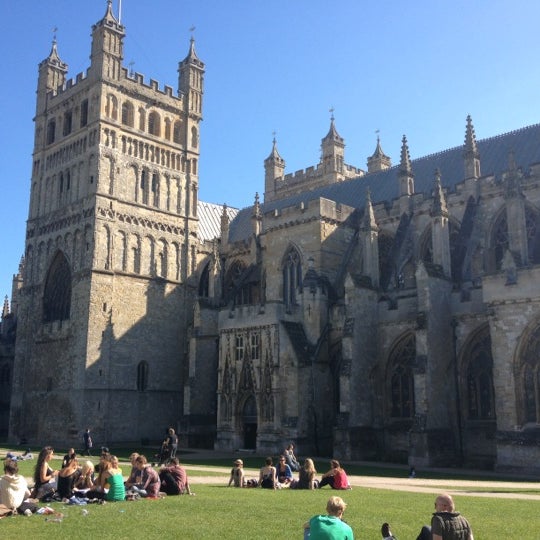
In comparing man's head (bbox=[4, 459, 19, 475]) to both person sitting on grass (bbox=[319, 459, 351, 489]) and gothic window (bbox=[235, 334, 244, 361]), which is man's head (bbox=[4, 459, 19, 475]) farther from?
gothic window (bbox=[235, 334, 244, 361])

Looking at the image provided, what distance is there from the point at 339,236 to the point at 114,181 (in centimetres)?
1605

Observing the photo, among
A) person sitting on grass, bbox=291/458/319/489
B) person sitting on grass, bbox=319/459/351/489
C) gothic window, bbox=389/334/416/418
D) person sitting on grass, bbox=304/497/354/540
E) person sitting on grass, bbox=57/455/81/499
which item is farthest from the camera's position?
gothic window, bbox=389/334/416/418

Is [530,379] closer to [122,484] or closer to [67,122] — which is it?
[122,484]

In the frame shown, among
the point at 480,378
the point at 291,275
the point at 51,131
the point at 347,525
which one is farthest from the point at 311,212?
the point at 347,525

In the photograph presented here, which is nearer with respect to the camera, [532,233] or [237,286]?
[532,233]

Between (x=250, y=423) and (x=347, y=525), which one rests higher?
(x=250, y=423)

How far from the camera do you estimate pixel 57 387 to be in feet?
145

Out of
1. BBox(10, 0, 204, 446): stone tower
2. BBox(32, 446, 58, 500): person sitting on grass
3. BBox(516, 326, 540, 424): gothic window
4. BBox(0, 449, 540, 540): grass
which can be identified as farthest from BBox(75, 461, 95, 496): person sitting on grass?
BBox(10, 0, 204, 446): stone tower

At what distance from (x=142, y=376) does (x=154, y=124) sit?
18349mm

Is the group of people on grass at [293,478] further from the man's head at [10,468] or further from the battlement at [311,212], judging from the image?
the battlement at [311,212]

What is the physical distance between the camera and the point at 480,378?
30438mm

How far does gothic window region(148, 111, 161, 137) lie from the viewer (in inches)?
1946

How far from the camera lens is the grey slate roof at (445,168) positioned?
37.4 metres

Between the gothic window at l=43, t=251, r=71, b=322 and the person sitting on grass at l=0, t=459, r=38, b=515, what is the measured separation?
34.6m
